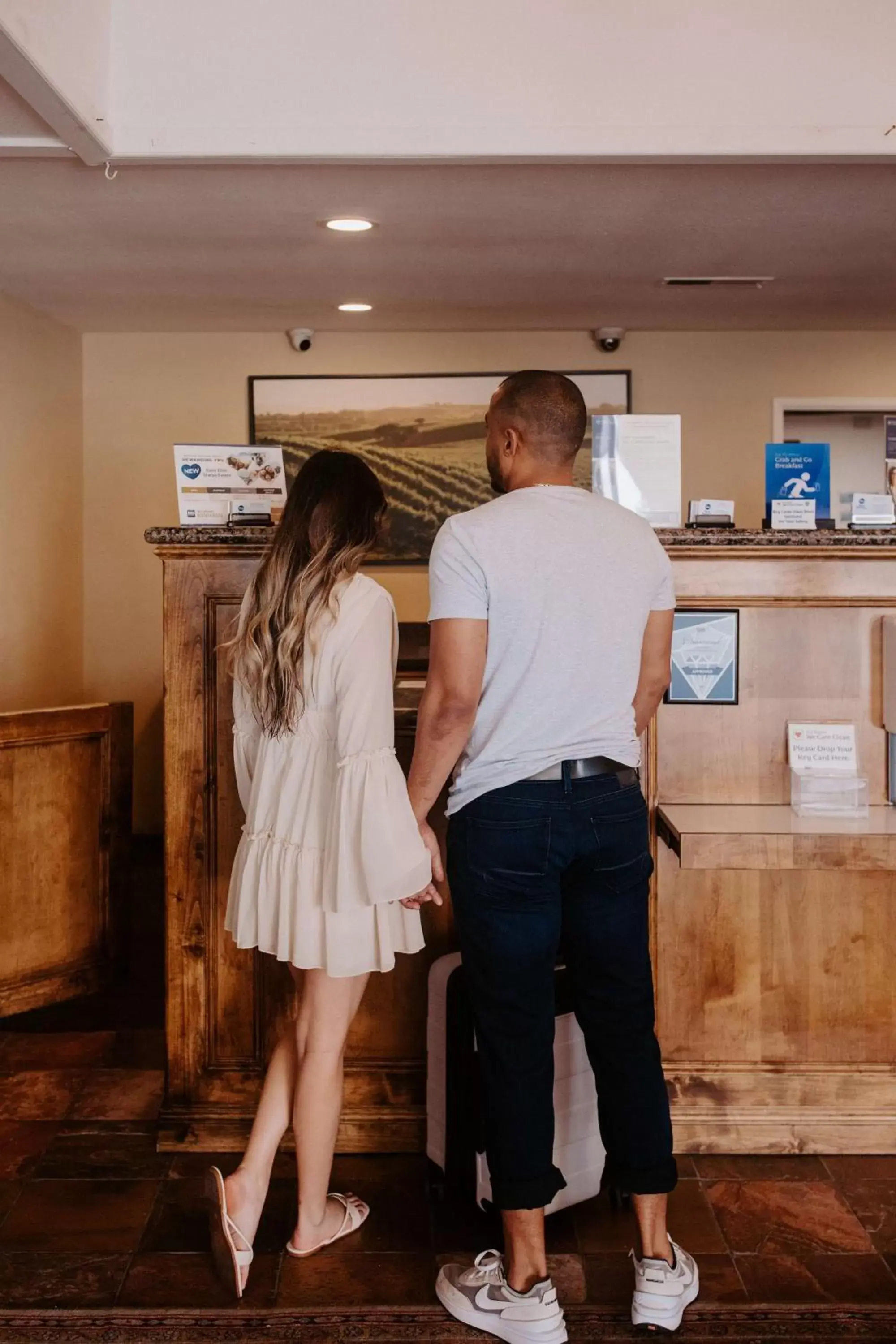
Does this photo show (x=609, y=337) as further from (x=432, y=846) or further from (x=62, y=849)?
(x=432, y=846)

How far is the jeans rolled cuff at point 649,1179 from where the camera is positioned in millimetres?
1969

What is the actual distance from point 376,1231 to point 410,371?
4.66 metres

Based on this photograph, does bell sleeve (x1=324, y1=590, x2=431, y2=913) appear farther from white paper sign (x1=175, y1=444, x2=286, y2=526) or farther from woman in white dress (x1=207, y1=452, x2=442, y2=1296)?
white paper sign (x1=175, y1=444, x2=286, y2=526)

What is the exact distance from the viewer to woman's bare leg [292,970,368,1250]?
6.86 ft

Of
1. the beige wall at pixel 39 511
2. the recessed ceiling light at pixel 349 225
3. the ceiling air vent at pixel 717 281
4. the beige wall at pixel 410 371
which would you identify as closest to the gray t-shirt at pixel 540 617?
the recessed ceiling light at pixel 349 225

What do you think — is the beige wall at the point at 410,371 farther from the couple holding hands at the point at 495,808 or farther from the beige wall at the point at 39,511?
the couple holding hands at the point at 495,808

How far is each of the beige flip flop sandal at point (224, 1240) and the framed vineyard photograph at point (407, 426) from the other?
14.0ft

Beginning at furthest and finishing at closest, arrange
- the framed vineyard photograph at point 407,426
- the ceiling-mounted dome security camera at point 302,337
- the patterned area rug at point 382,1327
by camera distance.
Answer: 1. the framed vineyard photograph at point 407,426
2. the ceiling-mounted dome security camera at point 302,337
3. the patterned area rug at point 382,1327

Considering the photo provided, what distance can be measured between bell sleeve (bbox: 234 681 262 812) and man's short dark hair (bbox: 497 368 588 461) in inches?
27.9

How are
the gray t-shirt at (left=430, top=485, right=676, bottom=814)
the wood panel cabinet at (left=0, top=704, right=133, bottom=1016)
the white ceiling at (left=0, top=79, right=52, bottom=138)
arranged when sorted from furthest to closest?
the wood panel cabinet at (left=0, top=704, right=133, bottom=1016) < the white ceiling at (left=0, top=79, right=52, bottom=138) < the gray t-shirt at (left=430, top=485, right=676, bottom=814)

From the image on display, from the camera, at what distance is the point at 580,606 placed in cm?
185

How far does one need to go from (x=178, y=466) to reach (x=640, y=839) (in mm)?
1366

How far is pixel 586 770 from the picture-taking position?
1866 mm

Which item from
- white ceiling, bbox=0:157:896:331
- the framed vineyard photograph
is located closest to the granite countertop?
white ceiling, bbox=0:157:896:331
